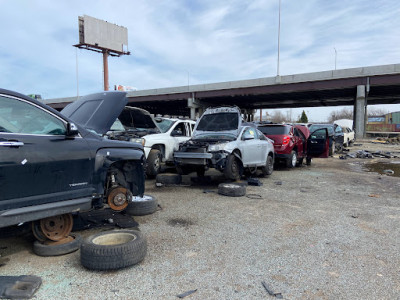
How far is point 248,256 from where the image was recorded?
368 cm

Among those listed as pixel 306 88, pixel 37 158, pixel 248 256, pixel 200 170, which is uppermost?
pixel 306 88

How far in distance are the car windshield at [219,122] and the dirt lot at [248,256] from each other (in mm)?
3079

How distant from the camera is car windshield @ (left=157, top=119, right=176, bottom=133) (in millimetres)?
9516

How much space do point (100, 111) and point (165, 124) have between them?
4964mm

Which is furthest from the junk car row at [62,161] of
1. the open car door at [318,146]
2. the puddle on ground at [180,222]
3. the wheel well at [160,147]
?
the open car door at [318,146]

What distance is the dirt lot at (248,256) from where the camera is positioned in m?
2.92

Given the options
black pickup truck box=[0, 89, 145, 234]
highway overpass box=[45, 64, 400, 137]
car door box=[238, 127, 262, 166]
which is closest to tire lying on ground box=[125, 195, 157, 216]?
black pickup truck box=[0, 89, 145, 234]

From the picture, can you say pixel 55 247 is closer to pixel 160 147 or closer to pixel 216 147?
pixel 216 147

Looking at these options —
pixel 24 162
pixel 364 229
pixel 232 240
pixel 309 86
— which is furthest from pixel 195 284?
pixel 309 86

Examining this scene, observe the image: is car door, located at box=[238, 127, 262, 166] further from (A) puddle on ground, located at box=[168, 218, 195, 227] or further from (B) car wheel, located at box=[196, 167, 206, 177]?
(A) puddle on ground, located at box=[168, 218, 195, 227]

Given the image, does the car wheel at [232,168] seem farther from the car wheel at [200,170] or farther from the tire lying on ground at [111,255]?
the tire lying on ground at [111,255]

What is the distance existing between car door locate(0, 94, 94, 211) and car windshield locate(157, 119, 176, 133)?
5735 mm

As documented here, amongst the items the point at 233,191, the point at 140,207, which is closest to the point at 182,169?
the point at 233,191

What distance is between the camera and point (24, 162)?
125 inches
